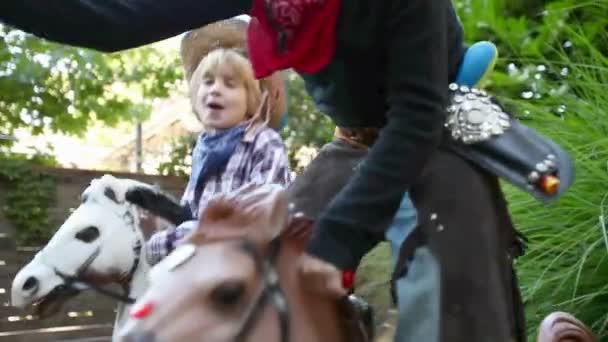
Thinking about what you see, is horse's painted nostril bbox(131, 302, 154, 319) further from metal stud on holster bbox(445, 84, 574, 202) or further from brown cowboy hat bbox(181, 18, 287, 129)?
brown cowboy hat bbox(181, 18, 287, 129)

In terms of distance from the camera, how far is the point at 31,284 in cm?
269

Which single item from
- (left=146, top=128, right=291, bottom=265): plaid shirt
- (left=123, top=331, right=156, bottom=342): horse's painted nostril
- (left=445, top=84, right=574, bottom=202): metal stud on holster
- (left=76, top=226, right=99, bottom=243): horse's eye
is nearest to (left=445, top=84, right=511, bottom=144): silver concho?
(left=445, top=84, right=574, bottom=202): metal stud on holster

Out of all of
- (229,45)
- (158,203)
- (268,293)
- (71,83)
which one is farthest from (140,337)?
(71,83)

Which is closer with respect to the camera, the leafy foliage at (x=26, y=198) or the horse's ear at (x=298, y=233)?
the horse's ear at (x=298, y=233)

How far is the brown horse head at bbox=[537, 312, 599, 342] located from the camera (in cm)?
163

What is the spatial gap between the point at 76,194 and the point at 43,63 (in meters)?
0.81

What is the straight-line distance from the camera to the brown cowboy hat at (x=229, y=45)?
2801mm

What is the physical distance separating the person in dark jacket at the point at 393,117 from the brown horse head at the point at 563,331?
0.79ft

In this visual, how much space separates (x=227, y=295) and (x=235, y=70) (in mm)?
1716

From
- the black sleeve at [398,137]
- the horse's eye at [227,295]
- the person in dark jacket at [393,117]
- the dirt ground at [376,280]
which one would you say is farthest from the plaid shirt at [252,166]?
the horse's eye at [227,295]

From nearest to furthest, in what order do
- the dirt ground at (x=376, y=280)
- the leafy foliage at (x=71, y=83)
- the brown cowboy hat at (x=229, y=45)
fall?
1. the dirt ground at (x=376, y=280)
2. the brown cowboy hat at (x=229, y=45)
3. the leafy foliage at (x=71, y=83)

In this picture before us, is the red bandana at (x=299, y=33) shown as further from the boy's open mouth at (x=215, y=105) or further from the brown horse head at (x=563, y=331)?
the boy's open mouth at (x=215, y=105)

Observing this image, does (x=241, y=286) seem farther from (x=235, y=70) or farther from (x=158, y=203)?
(x=235, y=70)

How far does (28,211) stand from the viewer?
5.51m
